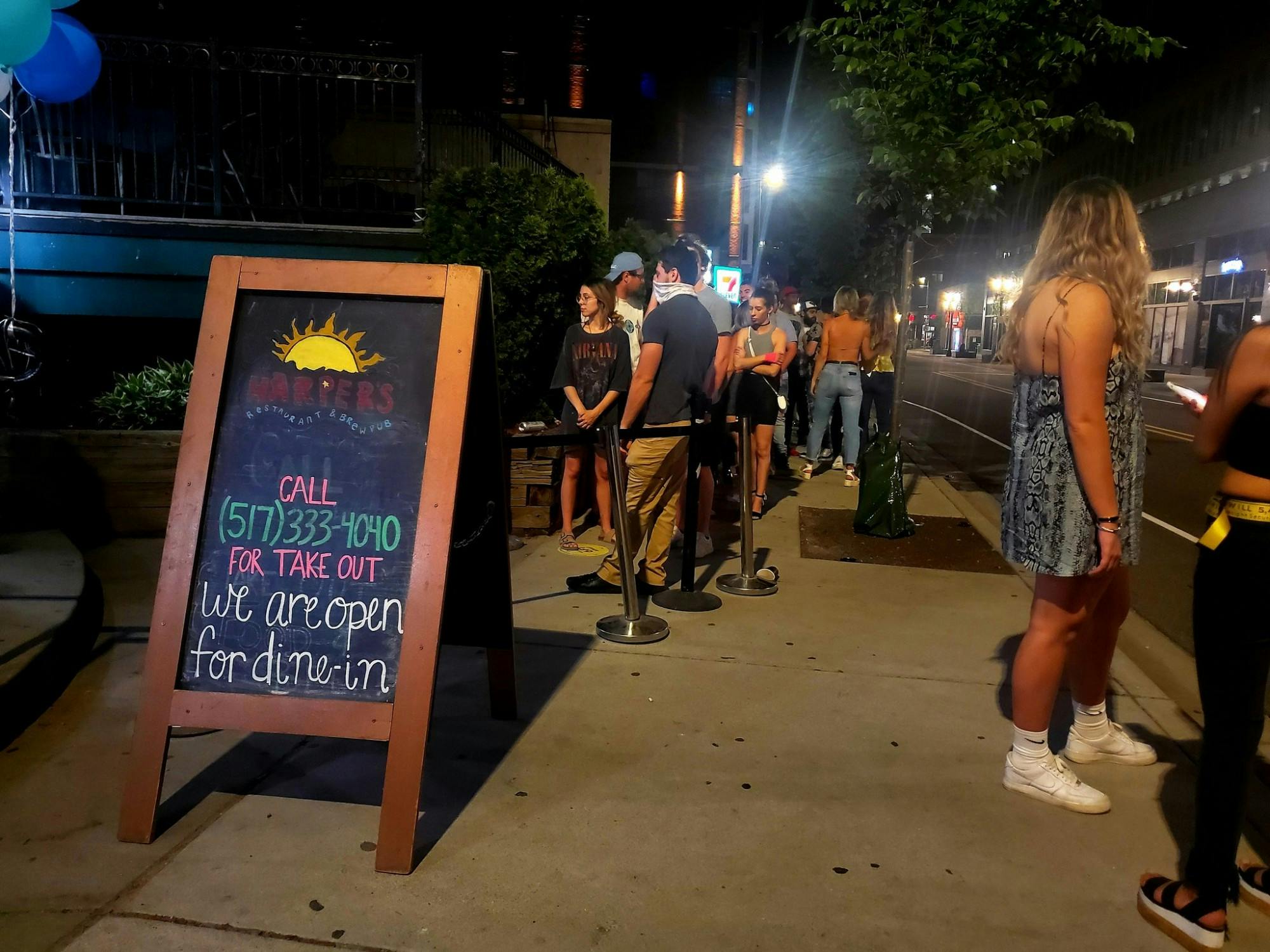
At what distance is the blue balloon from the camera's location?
5.73 m

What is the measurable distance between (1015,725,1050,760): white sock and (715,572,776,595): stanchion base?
8.01 ft

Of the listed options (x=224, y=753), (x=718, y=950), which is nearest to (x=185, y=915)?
(x=224, y=753)

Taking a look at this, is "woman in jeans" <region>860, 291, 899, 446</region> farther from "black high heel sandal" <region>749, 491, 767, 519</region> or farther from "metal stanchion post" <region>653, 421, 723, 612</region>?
"metal stanchion post" <region>653, 421, 723, 612</region>

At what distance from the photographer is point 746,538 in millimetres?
5562

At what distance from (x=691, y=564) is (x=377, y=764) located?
2.48 m

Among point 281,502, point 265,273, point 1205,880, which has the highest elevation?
point 265,273

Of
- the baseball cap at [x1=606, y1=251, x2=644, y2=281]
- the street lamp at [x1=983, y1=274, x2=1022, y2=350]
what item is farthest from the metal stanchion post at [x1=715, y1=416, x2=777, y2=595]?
the street lamp at [x1=983, y1=274, x2=1022, y2=350]

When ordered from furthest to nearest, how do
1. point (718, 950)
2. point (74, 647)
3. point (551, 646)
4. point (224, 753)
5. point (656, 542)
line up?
point (656, 542), point (551, 646), point (74, 647), point (224, 753), point (718, 950)

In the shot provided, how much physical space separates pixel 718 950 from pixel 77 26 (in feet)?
22.0

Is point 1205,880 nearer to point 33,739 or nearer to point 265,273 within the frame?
point 265,273

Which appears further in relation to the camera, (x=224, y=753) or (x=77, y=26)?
(x=77, y=26)

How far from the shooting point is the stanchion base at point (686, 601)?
17.1ft

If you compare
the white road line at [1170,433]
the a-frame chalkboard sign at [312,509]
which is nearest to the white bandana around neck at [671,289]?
the a-frame chalkboard sign at [312,509]

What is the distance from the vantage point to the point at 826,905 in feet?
8.39
